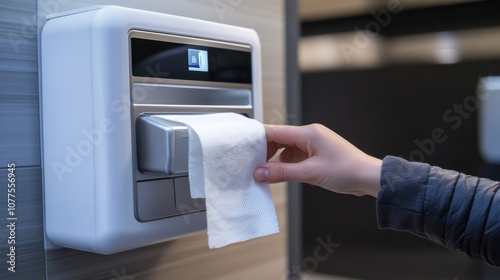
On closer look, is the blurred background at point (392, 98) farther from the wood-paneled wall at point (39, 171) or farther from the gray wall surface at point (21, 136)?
the gray wall surface at point (21, 136)

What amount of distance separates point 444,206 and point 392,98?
63.1 inches

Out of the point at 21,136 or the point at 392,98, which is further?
the point at 392,98

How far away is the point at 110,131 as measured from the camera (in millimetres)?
463

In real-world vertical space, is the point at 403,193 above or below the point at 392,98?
below

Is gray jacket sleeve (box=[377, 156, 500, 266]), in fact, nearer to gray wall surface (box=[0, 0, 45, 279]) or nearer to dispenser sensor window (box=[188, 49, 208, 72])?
dispenser sensor window (box=[188, 49, 208, 72])

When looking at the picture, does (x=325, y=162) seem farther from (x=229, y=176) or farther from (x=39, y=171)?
(x=39, y=171)

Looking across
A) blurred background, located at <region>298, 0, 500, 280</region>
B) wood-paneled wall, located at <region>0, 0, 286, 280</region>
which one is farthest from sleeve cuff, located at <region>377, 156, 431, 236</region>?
blurred background, located at <region>298, 0, 500, 280</region>

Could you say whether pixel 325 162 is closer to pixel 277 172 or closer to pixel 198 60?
pixel 277 172

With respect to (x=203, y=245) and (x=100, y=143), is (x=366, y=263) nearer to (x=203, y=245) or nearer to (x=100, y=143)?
(x=203, y=245)

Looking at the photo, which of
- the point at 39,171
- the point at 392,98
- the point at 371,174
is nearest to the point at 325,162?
the point at 371,174

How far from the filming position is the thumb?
0.50 metres

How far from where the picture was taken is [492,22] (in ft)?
6.16

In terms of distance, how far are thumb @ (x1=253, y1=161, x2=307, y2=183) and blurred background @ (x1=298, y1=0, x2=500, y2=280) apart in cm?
154

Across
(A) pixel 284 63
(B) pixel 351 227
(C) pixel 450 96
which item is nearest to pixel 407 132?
(C) pixel 450 96
